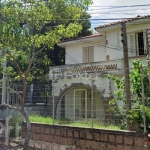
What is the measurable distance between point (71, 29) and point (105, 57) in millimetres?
9868

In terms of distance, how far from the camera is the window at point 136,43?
13875 mm

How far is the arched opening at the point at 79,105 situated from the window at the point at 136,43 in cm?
345

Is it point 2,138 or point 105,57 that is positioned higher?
point 105,57

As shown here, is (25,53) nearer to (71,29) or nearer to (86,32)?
(71,29)

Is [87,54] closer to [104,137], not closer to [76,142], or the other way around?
[76,142]

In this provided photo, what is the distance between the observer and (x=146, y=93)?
20.9 ft

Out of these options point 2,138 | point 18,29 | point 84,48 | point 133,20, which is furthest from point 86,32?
point 18,29

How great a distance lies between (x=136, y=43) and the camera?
14.1m

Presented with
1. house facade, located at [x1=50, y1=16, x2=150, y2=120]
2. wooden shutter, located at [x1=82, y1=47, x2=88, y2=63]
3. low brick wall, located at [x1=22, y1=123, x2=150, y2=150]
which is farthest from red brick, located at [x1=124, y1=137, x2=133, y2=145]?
wooden shutter, located at [x1=82, y1=47, x2=88, y2=63]

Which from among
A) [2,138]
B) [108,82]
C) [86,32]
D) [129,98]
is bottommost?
[2,138]

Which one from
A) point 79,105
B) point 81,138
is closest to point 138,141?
point 81,138

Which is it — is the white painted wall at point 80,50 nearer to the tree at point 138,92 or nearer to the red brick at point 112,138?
the tree at point 138,92

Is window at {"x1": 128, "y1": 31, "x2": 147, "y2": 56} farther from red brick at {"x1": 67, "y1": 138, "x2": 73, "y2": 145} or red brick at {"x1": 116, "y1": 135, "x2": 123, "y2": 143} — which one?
red brick at {"x1": 116, "y1": 135, "x2": 123, "y2": 143}

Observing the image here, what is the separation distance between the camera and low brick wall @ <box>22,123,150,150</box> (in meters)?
5.71
